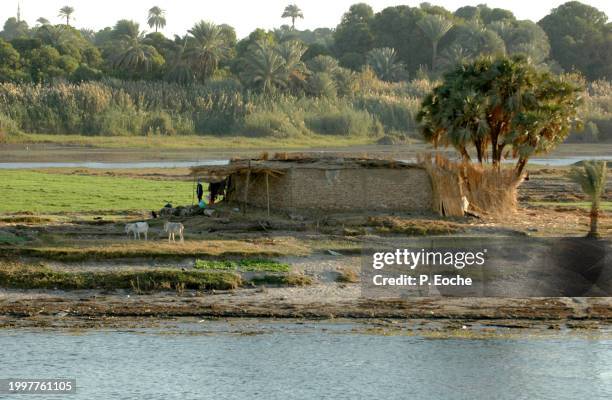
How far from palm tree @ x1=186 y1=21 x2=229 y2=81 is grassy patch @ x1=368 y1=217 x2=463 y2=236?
58.9 metres

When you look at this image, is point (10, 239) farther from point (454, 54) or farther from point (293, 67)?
point (454, 54)

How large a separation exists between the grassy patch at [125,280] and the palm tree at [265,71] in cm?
6012

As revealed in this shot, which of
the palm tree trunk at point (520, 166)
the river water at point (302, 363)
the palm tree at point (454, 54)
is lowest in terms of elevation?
the river water at point (302, 363)

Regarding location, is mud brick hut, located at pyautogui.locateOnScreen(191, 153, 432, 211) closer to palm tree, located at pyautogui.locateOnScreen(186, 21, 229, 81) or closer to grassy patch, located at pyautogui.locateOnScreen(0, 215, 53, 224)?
grassy patch, located at pyautogui.locateOnScreen(0, 215, 53, 224)

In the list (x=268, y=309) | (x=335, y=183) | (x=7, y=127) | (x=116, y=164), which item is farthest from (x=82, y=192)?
(x=7, y=127)

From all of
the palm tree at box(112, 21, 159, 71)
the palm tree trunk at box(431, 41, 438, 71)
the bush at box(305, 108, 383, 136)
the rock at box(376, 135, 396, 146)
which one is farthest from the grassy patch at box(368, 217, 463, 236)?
the palm tree trunk at box(431, 41, 438, 71)

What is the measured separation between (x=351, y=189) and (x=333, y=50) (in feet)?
289

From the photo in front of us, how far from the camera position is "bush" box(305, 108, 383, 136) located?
78.7 m

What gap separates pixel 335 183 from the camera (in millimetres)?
29406

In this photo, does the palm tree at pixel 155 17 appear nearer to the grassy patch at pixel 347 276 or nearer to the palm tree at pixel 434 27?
the palm tree at pixel 434 27

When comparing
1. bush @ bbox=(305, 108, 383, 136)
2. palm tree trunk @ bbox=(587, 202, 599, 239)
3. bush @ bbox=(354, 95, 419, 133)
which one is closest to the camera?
palm tree trunk @ bbox=(587, 202, 599, 239)

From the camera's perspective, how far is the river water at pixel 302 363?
1769 centimetres

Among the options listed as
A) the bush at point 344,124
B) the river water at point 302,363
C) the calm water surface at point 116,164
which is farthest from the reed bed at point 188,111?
the river water at point 302,363

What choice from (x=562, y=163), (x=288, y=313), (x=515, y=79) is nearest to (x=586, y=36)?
(x=562, y=163)
